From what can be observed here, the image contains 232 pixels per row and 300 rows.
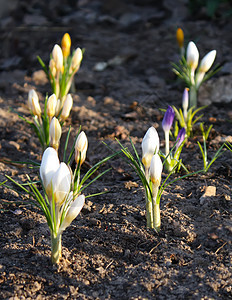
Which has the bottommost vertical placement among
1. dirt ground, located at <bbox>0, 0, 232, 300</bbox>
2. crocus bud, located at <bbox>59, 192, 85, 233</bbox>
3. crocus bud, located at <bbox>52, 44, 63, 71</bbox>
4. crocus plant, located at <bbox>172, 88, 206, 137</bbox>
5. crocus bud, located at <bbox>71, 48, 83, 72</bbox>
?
dirt ground, located at <bbox>0, 0, 232, 300</bbox>

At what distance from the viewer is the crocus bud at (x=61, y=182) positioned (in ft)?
5.09

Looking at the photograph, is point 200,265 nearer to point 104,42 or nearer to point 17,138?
point 17,138

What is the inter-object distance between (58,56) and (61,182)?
4.31 ft

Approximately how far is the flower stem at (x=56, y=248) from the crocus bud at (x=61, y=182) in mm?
162

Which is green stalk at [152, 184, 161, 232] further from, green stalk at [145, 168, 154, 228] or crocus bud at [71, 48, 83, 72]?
crocus bud at [71, 48, 83, 72]

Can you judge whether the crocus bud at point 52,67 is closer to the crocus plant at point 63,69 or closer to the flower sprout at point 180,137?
the crocus plant at point 63,69

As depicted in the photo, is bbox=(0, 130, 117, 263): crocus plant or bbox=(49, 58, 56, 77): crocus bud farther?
bbox=(49, 58, 56, 77): crocus bud

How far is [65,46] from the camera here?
2.84m

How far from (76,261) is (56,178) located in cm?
39

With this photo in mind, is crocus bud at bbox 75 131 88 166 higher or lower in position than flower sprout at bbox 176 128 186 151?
higher

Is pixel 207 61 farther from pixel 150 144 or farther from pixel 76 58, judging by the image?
pixel 150 144

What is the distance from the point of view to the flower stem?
1.66 meters

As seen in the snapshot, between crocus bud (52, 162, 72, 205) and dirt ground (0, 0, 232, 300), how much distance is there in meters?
0.30

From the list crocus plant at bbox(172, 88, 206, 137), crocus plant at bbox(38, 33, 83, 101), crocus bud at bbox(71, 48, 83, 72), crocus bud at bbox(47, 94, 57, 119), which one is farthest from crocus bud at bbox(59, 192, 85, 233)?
crocus bud at bbox(71, 48, 83, 72)
